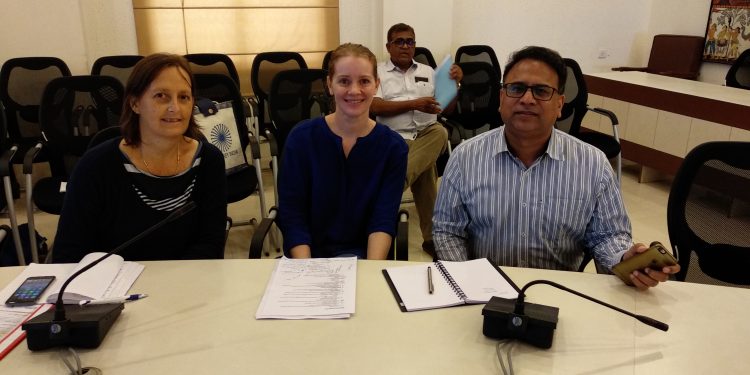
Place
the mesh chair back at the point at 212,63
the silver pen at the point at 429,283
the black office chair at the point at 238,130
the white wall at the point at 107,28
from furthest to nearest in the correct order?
the white wall at the point at 107,28 → the mesh chair back at the point at 212,63 → the black office chair at the point at 238,130 → the silver pen at the point at 429,283

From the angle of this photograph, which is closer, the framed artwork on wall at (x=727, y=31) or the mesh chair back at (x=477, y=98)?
the mesh chair back at (x=477, y=98)

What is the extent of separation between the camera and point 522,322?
1.14 metres

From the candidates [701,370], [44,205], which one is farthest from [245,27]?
[701,370]

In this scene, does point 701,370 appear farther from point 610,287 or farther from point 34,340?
point 34,340

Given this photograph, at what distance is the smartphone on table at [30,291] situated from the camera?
1.26 m

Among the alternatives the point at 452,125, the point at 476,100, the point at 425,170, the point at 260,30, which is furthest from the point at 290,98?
the point at 260,30

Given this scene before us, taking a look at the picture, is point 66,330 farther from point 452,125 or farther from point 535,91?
point 452,125

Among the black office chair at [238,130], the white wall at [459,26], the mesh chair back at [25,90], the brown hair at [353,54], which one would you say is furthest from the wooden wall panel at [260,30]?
the brown hair at [353,54]

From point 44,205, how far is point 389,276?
2.02 metres

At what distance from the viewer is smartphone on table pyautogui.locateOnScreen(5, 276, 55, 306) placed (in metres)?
1.26

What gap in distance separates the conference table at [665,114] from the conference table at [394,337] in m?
2.91

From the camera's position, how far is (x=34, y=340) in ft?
3.63

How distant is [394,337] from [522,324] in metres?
0.28

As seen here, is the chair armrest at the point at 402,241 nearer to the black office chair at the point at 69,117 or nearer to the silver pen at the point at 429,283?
the silver pen at the point at 429,283
